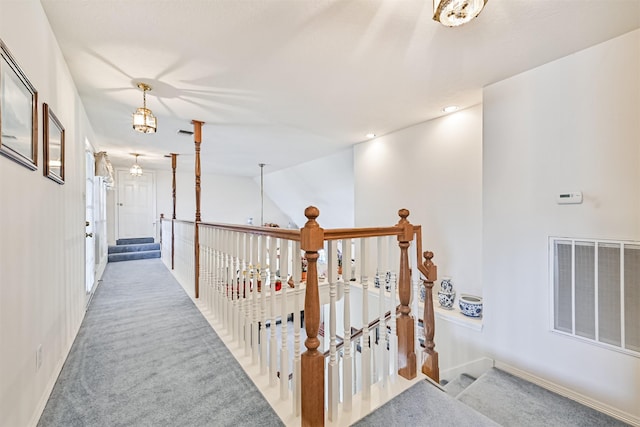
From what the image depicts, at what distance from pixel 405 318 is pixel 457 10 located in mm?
1742

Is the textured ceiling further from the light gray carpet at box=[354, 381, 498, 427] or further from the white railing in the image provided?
the light gray carpet at box=[354, 381, 498, 427]

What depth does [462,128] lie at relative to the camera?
3150 mm

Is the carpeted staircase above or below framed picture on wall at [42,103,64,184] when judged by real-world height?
below

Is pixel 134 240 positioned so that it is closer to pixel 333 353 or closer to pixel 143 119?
pixel 143 119

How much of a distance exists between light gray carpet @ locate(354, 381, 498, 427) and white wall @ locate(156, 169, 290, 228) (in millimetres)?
7540

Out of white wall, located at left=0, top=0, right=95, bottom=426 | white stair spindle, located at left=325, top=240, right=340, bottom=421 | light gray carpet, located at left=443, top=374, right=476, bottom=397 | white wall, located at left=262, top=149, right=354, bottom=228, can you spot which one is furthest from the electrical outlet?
white wall, located at left=262, top=149, right=354, bottom=228

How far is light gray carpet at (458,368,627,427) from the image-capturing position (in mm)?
1793

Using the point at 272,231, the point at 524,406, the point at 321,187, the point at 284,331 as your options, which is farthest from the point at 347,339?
the point at 321,187

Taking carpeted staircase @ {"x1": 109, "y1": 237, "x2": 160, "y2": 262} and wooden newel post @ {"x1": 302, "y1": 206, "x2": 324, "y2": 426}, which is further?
carpeted staircase @ {"x1": 109, "y1": 237, "x2": 160, "y2": 262}

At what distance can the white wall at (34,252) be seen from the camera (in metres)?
1.13

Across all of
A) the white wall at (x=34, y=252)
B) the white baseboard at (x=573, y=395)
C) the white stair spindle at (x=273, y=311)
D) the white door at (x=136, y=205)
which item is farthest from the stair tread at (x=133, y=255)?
the white baseboard at (x=573, y=395)

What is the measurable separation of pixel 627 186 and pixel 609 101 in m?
0.61

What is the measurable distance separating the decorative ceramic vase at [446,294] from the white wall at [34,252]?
3435mm

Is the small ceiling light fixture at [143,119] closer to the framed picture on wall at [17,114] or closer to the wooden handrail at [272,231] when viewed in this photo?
the framed picture on wall at [17,114]
